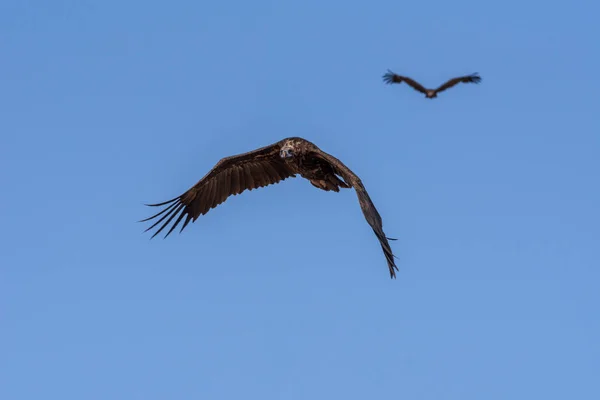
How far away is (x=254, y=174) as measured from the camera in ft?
103

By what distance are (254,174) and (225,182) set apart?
3.02 ft

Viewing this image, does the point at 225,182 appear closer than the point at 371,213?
No

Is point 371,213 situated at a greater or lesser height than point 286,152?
lesser

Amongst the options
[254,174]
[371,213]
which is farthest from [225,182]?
[371,213]

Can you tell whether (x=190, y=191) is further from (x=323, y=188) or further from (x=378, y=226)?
(x=378, y=226)

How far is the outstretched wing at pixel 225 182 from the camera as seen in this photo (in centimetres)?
3084

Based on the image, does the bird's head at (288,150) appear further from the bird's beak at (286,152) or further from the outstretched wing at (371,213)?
the outstretched wing at (371,213)

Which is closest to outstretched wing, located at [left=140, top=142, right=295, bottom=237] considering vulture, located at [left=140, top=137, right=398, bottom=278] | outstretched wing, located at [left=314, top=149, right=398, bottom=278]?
vulture, located at [left=140, top=137, right=398, bottom=278]

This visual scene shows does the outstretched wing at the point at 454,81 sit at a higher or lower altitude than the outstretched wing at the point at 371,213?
higher

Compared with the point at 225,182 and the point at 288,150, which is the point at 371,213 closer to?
the point at 288,150

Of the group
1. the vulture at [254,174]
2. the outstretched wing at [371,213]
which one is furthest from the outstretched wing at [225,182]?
the outstretched wing at [371,213]

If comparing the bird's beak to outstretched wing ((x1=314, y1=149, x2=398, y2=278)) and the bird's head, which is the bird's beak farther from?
outstretched wing ((x1=314, y1=149, x2=398, y2=278))

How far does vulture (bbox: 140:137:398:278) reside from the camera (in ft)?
94.0

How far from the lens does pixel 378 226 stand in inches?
941
